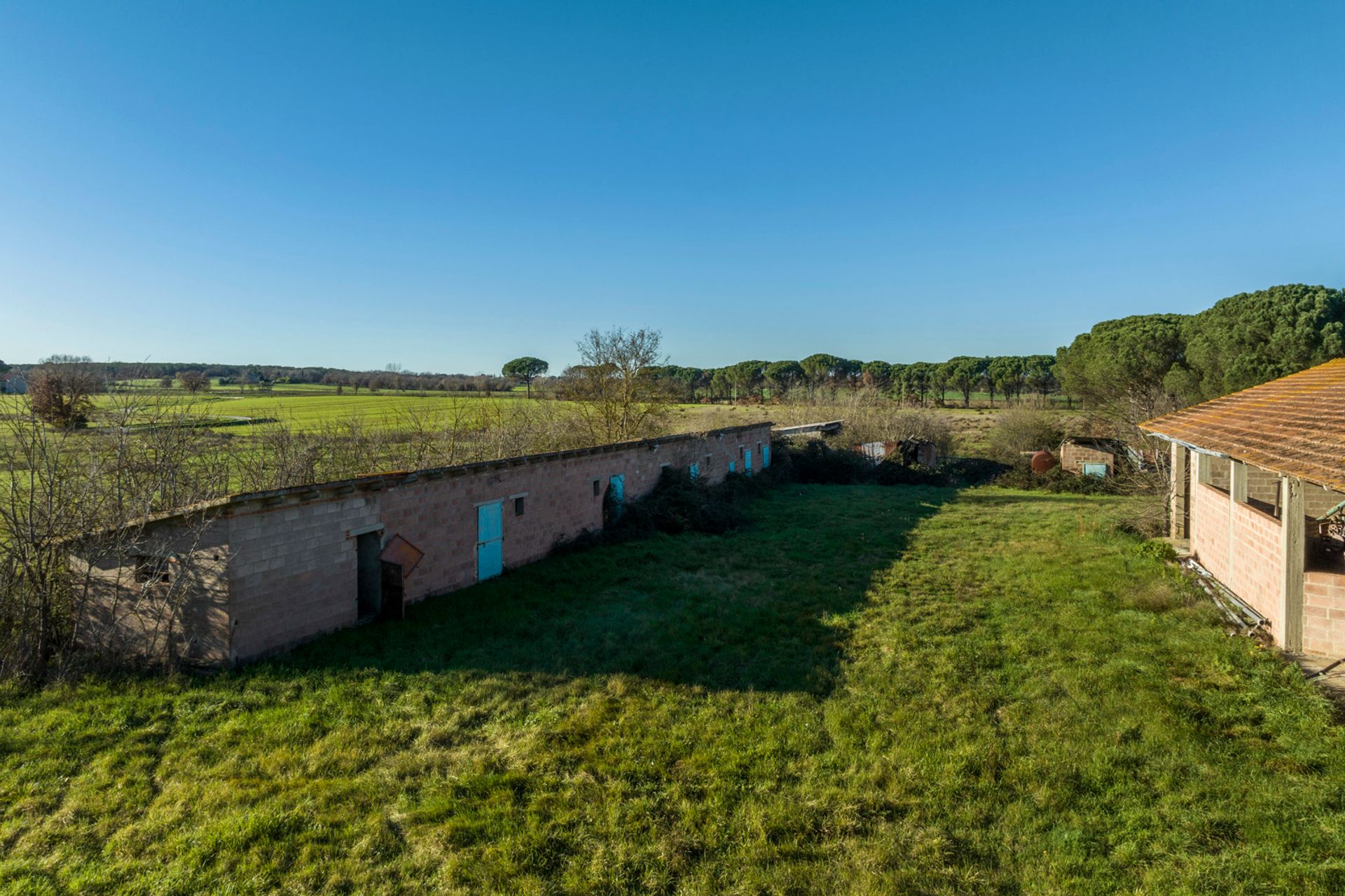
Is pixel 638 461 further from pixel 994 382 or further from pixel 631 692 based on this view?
pixel 994 382

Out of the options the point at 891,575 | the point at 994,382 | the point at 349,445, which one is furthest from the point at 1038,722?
the point at 994,382

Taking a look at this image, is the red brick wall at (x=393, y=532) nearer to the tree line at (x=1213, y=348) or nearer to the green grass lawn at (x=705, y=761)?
the green grass lawn at (x=705, y=761)

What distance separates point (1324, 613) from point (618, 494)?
39.5 feet

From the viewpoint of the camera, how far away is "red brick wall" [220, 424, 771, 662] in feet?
24.0

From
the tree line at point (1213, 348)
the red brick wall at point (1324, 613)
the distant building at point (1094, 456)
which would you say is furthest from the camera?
the distant building at point (1094, 456)

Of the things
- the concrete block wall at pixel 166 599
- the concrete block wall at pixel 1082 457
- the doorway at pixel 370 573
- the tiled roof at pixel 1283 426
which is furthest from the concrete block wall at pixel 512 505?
the concrete block wall at pixel 1082 457

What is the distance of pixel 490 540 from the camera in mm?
11141

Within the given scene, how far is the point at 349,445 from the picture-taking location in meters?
13.0

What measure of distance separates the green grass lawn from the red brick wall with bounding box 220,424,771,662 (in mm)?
531

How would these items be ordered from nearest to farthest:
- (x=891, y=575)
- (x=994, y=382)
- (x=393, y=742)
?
(x=393, y=742) → (x=891, y=575) → (x=994, y=382)

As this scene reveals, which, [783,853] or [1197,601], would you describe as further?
[1197,601]

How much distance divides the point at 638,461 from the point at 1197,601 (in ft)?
37.6

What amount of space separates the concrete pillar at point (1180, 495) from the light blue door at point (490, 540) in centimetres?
1360

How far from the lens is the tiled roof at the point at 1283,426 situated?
5984 millimetres
